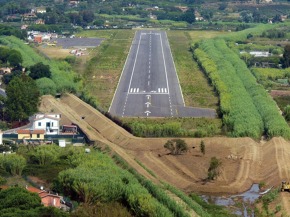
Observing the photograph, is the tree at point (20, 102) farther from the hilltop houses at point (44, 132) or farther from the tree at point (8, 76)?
the tree at point (8, 76)

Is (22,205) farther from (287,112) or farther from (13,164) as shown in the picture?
(287,112)

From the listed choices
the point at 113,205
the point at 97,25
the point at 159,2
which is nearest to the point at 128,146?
the point at 113,205

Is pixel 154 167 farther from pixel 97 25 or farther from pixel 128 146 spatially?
pixel 97 25

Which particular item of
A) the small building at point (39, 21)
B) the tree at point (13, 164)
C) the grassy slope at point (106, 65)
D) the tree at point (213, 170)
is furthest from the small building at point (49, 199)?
the small building at point (39, 21)

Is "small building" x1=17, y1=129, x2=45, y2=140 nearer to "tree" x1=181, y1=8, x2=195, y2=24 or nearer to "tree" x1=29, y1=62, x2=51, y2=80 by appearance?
"tree" x1=29, y1=62, x2=51, y2=80

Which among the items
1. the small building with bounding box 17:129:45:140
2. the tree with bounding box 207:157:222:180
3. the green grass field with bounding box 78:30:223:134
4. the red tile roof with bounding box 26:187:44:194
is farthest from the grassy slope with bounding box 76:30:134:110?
the red tile roof with bounding box 26:187:44:194
